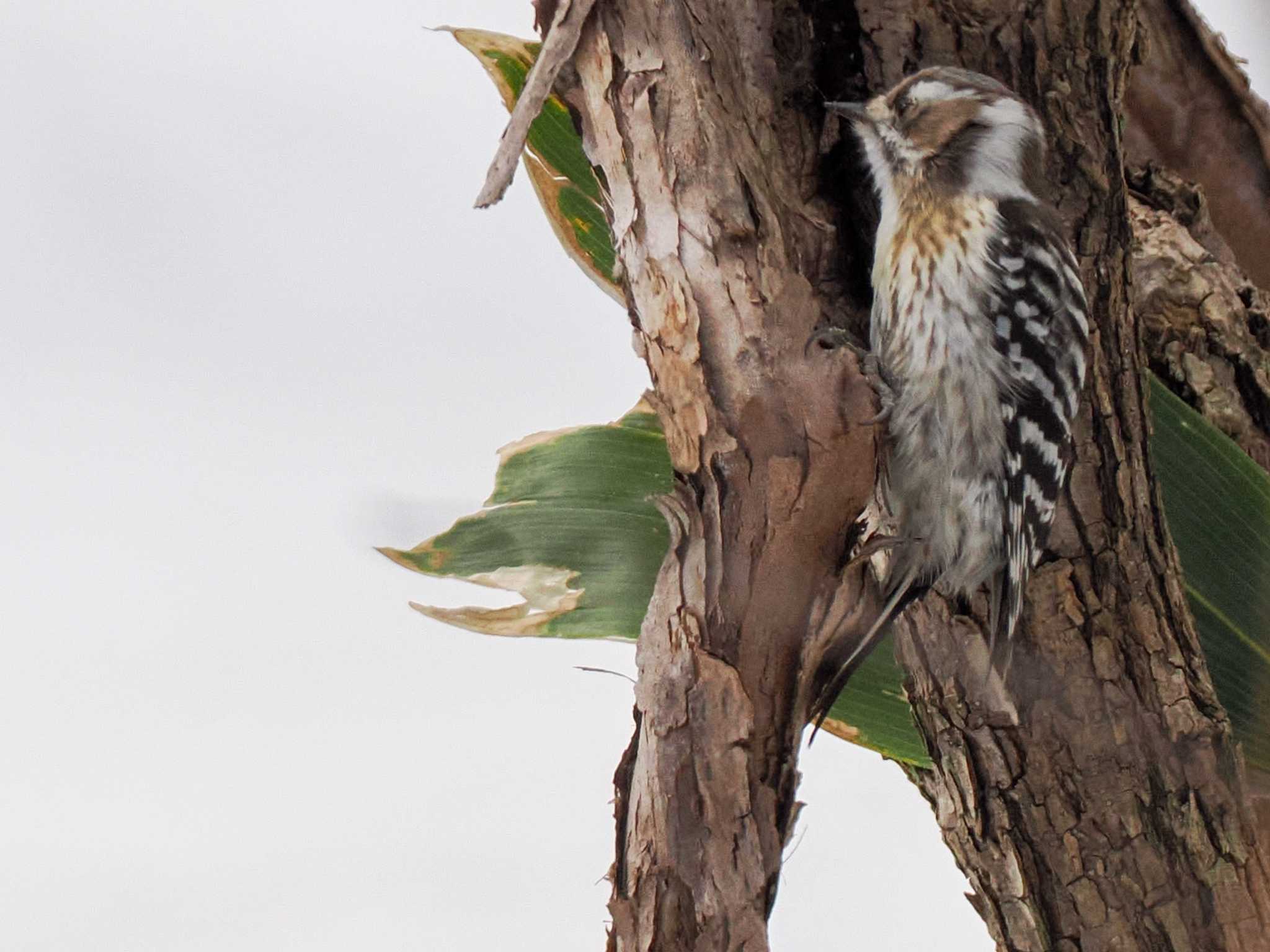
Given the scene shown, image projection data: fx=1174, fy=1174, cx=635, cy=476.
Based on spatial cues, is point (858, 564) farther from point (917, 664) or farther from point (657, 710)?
point (917, 664)

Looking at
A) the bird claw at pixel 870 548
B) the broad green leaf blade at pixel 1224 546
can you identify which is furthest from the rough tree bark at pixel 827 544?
the broad green leaf blade at pixel 1224 546

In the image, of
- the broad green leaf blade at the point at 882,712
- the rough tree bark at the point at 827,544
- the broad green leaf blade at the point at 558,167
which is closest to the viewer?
the rough tree bark at the point at 827,544

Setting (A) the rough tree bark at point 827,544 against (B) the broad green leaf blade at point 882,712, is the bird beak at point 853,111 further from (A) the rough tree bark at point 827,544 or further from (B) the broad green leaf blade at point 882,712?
(B) the broad green leaf blade at point 882,712

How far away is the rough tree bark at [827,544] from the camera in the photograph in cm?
106

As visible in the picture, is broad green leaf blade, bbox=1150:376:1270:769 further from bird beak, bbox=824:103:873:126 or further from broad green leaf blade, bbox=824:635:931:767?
bird beak, bbox=824:103:873:126

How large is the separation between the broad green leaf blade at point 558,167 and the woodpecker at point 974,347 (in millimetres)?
365

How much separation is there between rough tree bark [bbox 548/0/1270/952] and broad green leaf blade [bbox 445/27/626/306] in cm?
32

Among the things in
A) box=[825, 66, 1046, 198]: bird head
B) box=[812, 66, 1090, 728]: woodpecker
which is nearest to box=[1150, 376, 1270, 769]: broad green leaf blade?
box=[812, 66, 1090, 728]: woodpecker

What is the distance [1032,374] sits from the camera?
1.32 metres

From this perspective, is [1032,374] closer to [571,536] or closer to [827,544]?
[827,544]

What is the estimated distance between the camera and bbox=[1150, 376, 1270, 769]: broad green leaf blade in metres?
1.52

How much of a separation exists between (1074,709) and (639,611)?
1.88 feet

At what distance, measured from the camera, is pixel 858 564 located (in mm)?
1136

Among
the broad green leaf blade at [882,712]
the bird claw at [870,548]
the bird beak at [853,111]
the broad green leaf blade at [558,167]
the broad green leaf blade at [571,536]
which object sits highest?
the broad green leaf blade at [558,167]
